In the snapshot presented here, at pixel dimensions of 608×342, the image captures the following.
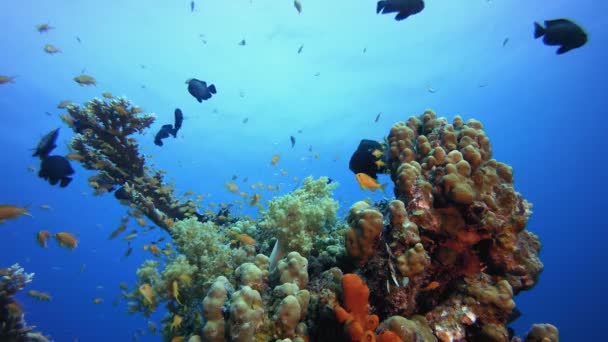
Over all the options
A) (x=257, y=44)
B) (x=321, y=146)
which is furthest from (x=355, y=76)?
(x=321, y=146)

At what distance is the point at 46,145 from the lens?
5914mm

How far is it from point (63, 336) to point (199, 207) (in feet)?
210

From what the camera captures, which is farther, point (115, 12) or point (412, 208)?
point (115, 12)

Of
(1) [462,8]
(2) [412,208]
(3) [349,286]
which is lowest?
(3) [349,286]

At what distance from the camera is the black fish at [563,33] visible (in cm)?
504

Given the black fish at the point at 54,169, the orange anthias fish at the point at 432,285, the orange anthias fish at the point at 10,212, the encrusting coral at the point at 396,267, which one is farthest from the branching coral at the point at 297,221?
the black fish at the point at 54,169

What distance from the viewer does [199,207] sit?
349 inches

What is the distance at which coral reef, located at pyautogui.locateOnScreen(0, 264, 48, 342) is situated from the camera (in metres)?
4.80

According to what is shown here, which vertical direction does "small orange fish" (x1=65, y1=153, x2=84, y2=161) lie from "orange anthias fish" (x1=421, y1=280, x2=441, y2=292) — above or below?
above

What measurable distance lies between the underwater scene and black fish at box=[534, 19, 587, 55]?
A: 0.05m

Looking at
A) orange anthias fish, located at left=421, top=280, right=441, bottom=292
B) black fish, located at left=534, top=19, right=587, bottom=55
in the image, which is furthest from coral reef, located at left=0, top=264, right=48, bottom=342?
black fish, located at left=534, top=19, right=587, bottom=55

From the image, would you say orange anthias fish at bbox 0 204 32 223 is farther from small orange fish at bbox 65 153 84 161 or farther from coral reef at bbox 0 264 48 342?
small orange fish at bbox 65 153 84 161

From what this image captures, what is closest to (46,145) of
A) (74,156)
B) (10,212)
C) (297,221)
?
(74,156)

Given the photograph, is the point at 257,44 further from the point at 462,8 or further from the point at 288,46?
the point at 462,8
